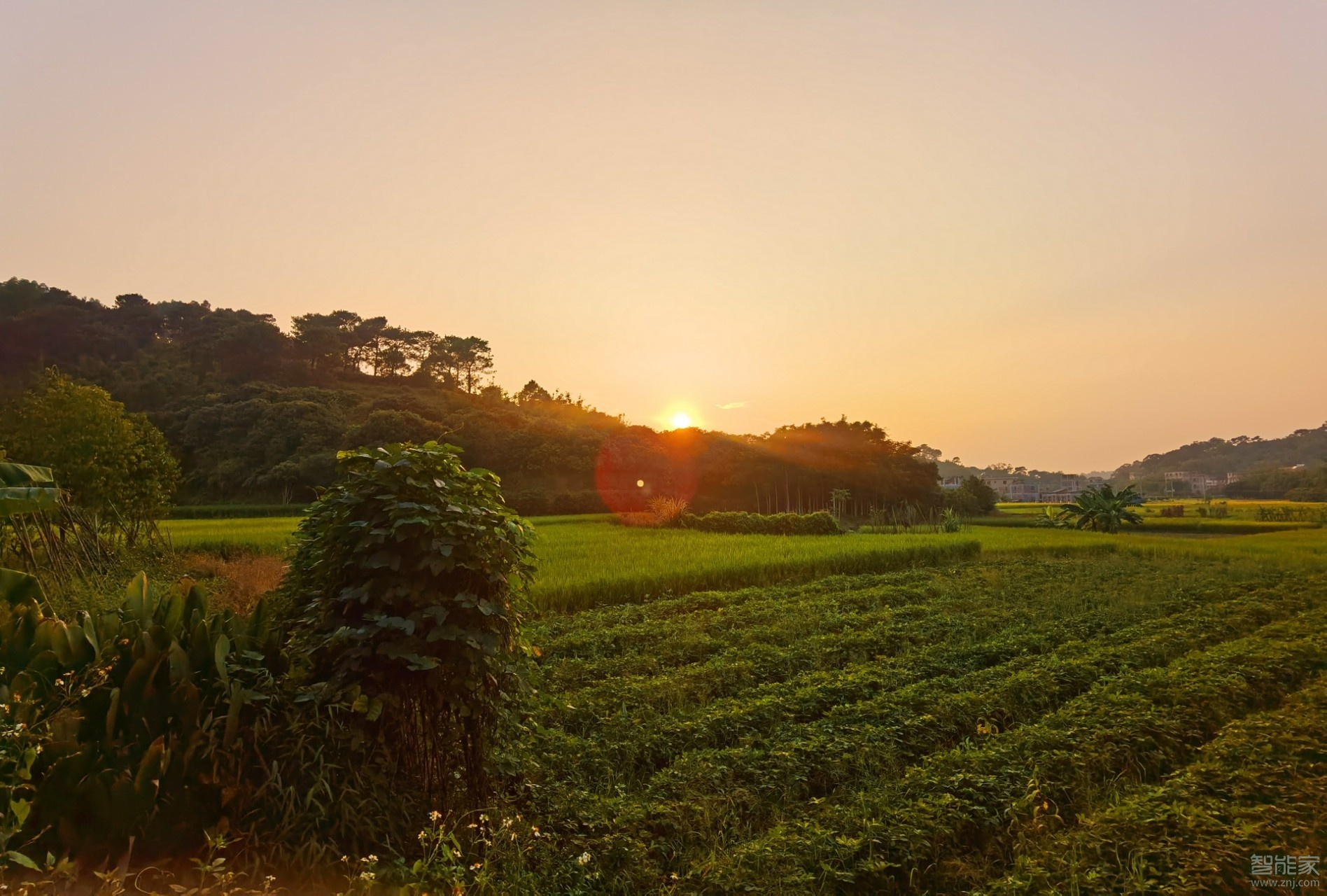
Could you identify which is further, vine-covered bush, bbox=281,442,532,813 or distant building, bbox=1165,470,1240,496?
distant building, bbox=1165,470,1240,496

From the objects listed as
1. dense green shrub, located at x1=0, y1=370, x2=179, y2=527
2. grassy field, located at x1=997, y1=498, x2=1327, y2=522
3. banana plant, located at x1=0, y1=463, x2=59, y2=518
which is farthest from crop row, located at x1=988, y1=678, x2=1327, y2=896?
grassy field, located at x1=997, y1=498, x2=1327, y2=522

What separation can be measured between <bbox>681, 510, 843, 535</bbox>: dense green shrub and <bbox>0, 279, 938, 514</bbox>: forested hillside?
35.7 ft

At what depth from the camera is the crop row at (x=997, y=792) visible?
383 cm

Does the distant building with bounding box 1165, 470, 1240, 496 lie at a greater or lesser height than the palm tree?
greater

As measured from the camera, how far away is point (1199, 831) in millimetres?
3922

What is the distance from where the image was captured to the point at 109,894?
8.66 feet

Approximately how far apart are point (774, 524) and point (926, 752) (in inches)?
866

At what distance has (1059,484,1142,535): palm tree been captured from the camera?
3209cm

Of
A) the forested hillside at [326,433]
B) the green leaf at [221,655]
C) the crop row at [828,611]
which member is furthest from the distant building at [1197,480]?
the green leaf at [221,655]

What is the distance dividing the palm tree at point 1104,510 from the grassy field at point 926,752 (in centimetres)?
2431

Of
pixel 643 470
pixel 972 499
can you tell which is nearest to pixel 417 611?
pixel 643 470

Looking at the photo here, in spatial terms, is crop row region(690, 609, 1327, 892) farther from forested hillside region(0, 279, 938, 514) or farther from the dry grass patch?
forested hillside region(0, 279, 938, 514)

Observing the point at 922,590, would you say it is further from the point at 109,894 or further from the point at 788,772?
the point at 109,894

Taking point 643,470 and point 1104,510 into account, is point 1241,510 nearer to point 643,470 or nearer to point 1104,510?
point 1104,510
